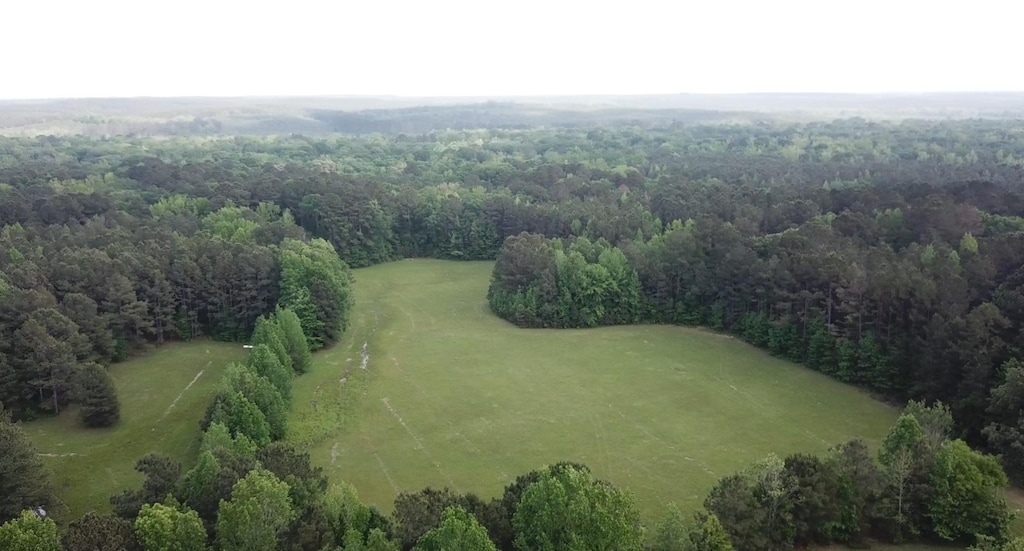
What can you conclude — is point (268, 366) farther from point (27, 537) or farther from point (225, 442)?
point (27, 537)

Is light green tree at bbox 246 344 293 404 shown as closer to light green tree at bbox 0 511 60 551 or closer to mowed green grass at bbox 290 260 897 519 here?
mowed green grass at bbox 290 260 897 519

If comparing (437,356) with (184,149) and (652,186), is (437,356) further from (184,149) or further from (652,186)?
(184,149)

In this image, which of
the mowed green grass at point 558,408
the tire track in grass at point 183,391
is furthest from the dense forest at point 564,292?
the mowed green grass at point 558,408

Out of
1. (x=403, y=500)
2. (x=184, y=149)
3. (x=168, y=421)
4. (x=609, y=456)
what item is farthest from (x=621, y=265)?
(x=184, y=149)

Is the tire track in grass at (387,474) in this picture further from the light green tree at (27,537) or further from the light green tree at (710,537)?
the light green tree at (27,537)

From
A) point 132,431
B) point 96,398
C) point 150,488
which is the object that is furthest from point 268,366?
point 150,488

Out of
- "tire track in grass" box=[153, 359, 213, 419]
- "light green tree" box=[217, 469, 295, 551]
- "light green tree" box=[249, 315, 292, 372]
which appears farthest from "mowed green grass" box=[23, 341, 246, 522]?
"light green tree" box=[217, 469, 295, 551]
